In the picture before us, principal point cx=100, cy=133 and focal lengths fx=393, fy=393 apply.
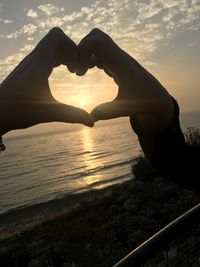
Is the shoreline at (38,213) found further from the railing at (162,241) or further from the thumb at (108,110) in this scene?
the thumb at (108,110)

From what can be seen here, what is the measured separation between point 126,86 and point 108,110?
0.34 ft

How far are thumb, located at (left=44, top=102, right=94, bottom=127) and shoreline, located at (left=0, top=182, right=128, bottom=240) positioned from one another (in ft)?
Answer: 61.3

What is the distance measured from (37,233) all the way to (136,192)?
16.1 ft

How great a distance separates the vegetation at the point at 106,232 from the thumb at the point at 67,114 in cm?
811

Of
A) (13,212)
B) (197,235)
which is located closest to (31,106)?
(197,235)

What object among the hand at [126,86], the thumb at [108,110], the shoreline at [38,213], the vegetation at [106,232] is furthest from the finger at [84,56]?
the shoreline at [38,213]

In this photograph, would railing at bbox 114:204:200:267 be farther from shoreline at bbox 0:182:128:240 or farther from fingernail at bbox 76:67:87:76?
shoreline at bbox 0:182:128:240

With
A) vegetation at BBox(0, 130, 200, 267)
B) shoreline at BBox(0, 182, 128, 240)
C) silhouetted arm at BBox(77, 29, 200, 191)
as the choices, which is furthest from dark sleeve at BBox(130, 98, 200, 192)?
shoreline at BBox(0, 182, 128, 240)

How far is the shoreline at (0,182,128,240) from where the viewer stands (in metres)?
20.3

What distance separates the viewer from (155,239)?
2.12 m

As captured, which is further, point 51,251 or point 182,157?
point 51,251

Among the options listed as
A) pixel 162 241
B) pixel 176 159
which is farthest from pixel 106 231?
pixel 176 159

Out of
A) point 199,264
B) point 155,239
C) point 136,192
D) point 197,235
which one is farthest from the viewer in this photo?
point 136,192

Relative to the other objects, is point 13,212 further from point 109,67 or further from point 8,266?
point 109,67
